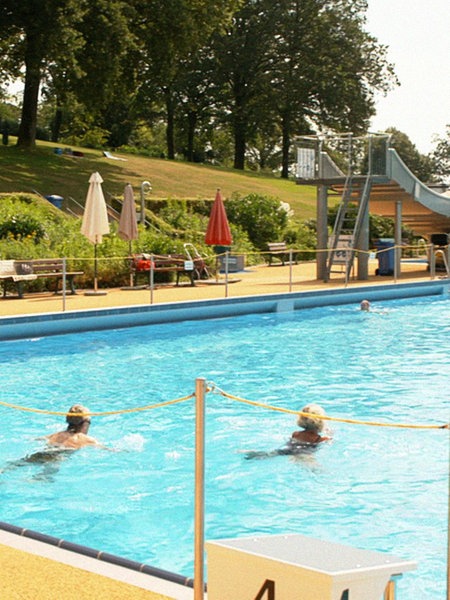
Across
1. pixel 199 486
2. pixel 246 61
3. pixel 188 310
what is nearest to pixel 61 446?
pixel 199 486

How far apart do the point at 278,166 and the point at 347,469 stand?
79621mm

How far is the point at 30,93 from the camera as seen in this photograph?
4278 centimetres

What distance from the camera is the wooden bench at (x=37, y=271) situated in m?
19.5

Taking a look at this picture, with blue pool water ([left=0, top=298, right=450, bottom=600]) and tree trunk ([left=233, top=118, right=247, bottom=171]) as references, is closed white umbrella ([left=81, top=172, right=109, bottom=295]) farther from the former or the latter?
tree trunk ([left=233, top=118, right=247, bottom=171])

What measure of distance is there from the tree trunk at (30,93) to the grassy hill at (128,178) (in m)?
0.83

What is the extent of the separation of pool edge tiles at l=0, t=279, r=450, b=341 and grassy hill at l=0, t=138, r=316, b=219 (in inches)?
511

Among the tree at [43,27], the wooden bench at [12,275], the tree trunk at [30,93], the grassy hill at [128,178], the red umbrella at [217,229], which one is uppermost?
the tree at [43,27]

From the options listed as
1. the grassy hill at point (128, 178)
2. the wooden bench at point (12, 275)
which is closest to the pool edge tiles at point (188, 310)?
the wooden bench at point (12, 275)

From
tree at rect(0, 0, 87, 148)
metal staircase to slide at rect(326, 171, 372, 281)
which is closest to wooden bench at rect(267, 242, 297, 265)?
metal staircase to slide at rect(326, 171, 372, 281)

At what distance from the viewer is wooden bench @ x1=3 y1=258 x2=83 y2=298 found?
19.5m

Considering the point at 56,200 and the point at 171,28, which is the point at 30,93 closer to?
the point at 171,28

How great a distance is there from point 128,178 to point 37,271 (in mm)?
22970

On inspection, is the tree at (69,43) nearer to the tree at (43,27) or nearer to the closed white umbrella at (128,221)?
the tree at (43,27)

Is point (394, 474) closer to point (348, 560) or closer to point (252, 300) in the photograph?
point (348, 560)
